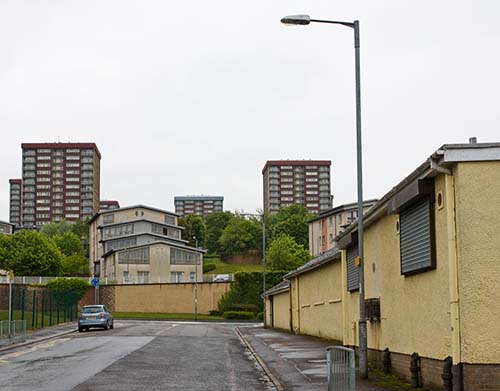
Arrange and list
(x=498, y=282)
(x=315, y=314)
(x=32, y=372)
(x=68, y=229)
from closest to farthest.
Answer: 1. (x=498, y=282)
2. (x=32, y=372)
3. (x=315, y=314)
4. (x=68, y=229)

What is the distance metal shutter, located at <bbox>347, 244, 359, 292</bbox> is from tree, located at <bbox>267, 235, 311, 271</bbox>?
8174 cm

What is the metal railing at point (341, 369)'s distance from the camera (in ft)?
35.4

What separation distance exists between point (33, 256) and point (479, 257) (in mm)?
96683

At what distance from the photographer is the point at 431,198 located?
12.9m

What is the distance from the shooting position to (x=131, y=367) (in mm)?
19391

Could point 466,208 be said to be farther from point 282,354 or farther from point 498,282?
point 282,354

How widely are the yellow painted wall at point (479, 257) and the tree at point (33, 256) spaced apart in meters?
96.4

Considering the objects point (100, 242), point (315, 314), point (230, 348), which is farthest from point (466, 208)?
point (100, 242)

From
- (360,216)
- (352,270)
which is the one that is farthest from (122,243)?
(360,216)

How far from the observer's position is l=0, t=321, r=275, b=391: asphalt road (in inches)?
615

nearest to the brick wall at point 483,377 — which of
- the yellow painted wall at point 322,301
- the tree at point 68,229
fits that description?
the yellow painted wall at point 322,301

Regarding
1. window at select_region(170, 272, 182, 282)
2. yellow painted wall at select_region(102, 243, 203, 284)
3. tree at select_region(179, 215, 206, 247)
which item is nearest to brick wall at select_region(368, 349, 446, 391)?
yellow painted wall at select_region(102, 243, 203, 284)

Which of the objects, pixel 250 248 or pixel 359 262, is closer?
pixel 359 262

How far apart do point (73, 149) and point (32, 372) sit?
607 feet
